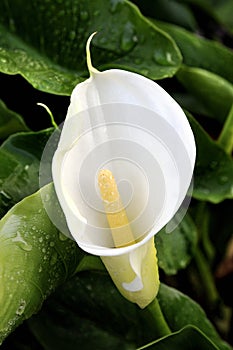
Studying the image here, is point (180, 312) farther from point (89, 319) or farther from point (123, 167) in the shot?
point (123, 167)

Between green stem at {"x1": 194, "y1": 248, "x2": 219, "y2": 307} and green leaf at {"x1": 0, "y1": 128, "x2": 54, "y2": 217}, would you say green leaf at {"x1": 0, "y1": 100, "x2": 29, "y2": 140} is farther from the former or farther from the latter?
green stem at {"x1": 194, "y1": 248, "x2": 219, "y2": 307}

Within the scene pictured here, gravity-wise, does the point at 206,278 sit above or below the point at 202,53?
below

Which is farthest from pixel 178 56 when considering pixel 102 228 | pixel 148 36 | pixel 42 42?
pixel 102 228

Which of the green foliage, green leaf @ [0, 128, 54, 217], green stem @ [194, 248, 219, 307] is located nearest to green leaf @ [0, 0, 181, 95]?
the green foliage

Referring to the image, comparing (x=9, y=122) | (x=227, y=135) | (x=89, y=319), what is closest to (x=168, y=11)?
(x=227, y=135)

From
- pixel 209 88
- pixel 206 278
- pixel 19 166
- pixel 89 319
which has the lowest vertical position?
pixel 206 278

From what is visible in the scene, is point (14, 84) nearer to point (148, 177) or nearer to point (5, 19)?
point (5, 19)

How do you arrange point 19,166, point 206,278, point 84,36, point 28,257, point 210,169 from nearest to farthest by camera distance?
point 28,257 → point 19,166 → point 84,36 → point 210,169 → point 206,278

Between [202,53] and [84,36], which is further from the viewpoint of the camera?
[202,53]
